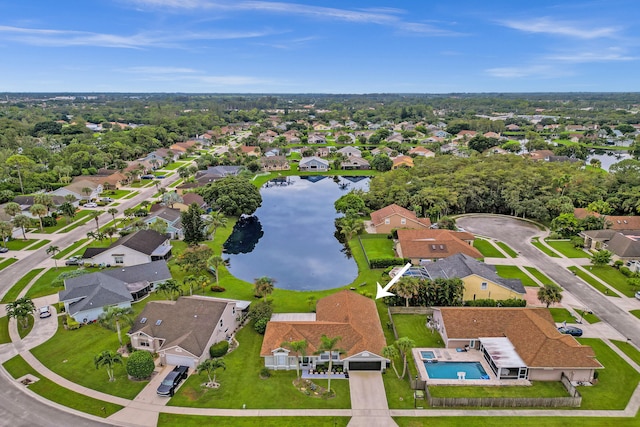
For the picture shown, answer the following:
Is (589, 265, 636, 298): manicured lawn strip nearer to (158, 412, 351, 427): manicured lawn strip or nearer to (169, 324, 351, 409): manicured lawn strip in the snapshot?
(169, 324, 351, 409): manicured lawn strip

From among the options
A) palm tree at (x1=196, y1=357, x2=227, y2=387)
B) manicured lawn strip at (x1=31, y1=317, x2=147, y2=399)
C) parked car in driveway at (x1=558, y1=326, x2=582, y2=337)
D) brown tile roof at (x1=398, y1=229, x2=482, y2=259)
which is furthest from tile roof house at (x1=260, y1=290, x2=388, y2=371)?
brown tile roof at (x1=398, y1=229, x2=482, y2=259)

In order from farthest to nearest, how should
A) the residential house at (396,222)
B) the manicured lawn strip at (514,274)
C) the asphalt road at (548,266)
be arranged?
the residential house at (396,222) < the manicured lawn strip at (514,274) < the asphalt road at (548,266)

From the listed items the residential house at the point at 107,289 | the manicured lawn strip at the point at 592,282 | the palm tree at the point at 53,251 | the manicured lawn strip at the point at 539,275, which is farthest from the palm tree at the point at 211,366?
the manicured lawn strip at the point at 592,282

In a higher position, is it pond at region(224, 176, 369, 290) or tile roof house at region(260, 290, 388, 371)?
tile roof house at region(260, 290, 388, 371)

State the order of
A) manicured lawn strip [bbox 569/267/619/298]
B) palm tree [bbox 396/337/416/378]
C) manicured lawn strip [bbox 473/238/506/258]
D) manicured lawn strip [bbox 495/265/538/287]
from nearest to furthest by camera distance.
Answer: palm tree [bbox 396/337/416/378]
manicured lawn strip [bbox 569/267/619/298]
manicured lawn strip [bbox 495/265/538/287]
manicured lawn strip [bbox 473/238/506/258]

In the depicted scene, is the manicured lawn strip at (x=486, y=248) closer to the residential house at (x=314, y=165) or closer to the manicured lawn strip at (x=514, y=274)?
the manicured lawn strip at (x=514, y=274)

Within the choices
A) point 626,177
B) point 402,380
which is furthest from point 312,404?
point 626,177
